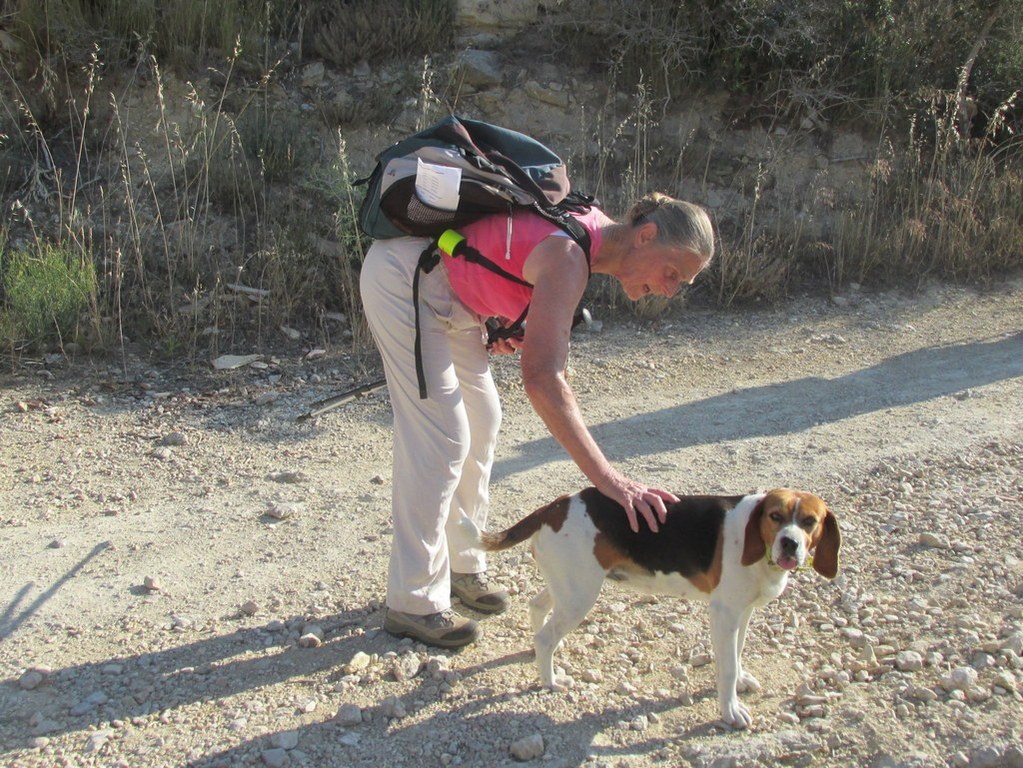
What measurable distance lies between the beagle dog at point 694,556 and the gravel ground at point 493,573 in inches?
10.1

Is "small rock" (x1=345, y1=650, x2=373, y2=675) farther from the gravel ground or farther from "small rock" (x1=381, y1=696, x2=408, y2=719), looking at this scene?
"small rock" (x1=381, y1=696, x2=408, y2=719)

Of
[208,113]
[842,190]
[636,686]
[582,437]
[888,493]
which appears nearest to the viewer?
[582,437]

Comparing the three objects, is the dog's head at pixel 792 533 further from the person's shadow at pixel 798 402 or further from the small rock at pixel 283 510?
the small rock at pixel 283 510

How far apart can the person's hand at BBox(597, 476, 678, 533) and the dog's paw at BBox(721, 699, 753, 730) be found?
0.68 metres

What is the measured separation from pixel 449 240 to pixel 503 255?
0.20 m

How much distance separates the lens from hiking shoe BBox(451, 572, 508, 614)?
408cm

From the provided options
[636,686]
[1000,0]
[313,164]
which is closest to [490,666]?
[636,686]

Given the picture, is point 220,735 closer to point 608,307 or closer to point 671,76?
point 608,307

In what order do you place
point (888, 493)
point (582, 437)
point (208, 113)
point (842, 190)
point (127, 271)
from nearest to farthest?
point (582, 437), point (888, 493), point (127, 271), point (208, 113), point (842, 190)

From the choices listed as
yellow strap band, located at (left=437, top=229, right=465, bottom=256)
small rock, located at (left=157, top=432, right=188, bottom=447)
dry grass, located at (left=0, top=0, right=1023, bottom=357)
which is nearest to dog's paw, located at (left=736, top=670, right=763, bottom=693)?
yellow strap band, located at (left=437, top=229, right=465, bottom=256)

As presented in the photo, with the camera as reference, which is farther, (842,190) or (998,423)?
(842,190)

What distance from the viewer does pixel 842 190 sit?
942 centimetres

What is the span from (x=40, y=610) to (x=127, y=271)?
3.77 m

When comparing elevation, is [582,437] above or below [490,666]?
above
